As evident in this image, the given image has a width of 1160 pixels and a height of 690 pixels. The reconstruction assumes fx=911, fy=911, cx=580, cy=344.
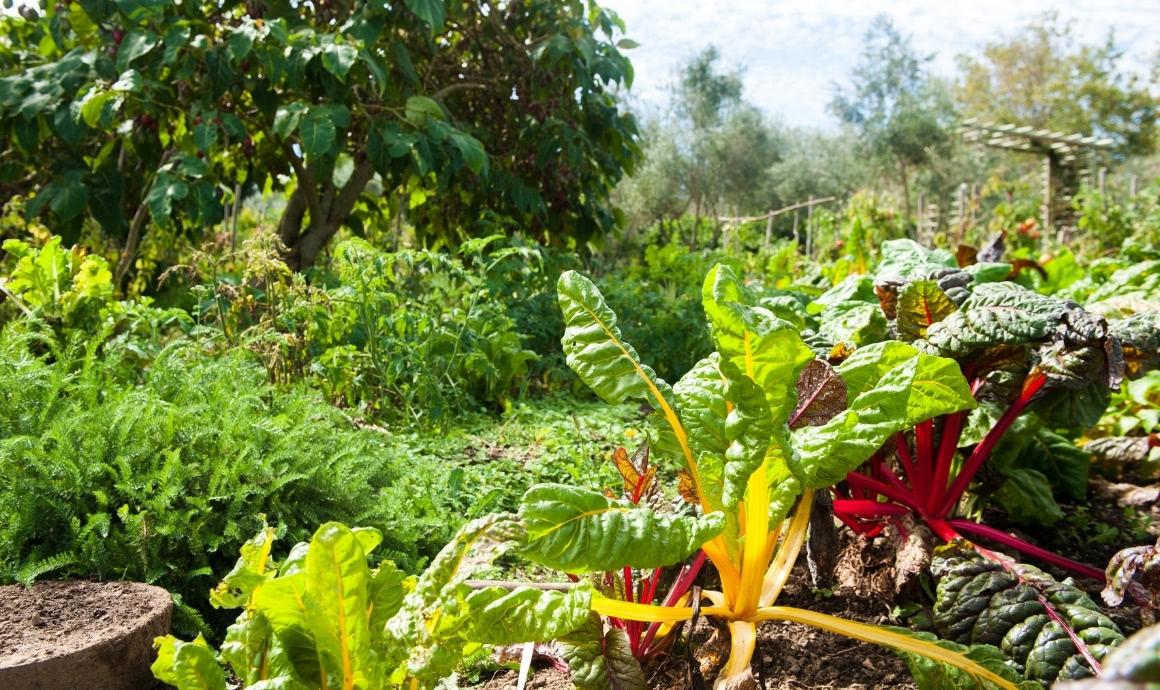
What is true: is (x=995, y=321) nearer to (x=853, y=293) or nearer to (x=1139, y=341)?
(x=1139, y=341)

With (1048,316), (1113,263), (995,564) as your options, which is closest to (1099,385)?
(1048,316)

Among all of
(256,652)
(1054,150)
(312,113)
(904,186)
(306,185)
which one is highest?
(312,113)

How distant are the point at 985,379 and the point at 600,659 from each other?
129cm

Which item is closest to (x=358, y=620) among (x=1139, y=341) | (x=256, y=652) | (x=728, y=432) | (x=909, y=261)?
(x=256, y=652)

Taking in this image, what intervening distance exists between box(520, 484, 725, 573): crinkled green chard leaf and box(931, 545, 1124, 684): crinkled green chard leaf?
0.69 m

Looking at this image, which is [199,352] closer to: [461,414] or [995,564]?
[461,414]

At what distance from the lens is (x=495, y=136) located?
5.95 meters

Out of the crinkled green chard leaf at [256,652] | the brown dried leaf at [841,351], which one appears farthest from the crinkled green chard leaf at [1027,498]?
the crinkled green chard leaf at [256,652]

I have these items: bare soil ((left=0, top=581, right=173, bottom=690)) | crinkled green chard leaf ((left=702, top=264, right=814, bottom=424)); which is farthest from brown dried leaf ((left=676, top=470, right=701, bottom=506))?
bare soil ((left=0, top=581, right=173, bottom=690))

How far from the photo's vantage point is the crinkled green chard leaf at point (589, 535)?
1.43 meters

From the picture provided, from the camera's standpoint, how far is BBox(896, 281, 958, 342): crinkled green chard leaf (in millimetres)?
2264

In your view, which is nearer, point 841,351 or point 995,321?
point 995,321

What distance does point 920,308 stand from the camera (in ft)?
7.54

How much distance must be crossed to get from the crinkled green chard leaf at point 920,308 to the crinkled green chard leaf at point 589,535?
1.12 m
